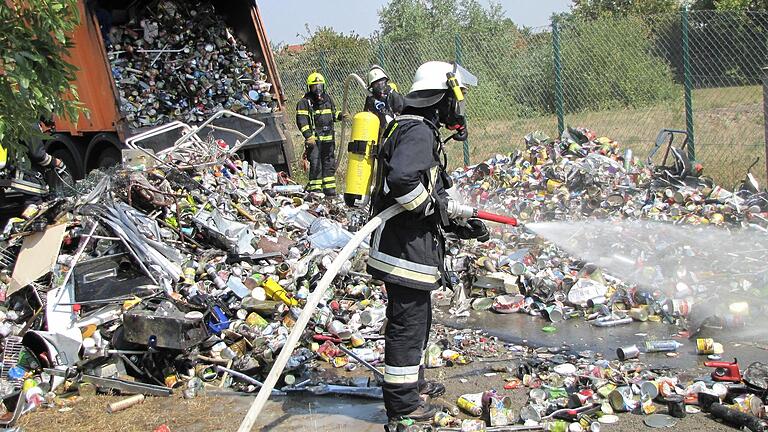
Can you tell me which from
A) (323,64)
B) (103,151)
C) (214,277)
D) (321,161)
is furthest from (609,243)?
(323,64)

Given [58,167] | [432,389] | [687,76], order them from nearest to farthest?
1. [432,389]
2. [687,76]
3. [58,167]

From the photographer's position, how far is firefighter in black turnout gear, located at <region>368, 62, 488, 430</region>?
3.86m

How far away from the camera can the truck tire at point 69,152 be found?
10344 mm

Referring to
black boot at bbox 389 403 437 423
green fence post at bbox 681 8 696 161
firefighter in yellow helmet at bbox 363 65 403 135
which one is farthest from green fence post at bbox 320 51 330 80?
black boot at bbox 389 403 437 423

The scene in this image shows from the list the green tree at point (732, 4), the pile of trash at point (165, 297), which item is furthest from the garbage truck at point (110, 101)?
the green tree at point (732, 4)

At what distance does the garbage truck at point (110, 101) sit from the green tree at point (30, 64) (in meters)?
5.45

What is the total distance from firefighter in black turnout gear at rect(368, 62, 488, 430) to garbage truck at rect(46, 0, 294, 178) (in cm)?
565

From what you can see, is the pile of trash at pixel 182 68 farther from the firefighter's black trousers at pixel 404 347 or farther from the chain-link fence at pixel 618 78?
the firefighter's black trousers at pixel 404 347

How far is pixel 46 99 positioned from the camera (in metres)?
3.39

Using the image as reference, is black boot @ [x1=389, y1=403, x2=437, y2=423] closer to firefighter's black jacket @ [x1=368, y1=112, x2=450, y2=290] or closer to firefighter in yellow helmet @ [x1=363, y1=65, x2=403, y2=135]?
firefighter's black jacket @ [x1=368, y1=112, x2=450, y2=290]

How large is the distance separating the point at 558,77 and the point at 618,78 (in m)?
0.87

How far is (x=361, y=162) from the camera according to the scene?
4.02 m

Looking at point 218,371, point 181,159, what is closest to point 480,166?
point 181,159

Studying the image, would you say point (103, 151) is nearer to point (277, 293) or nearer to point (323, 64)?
point (323, 64)
